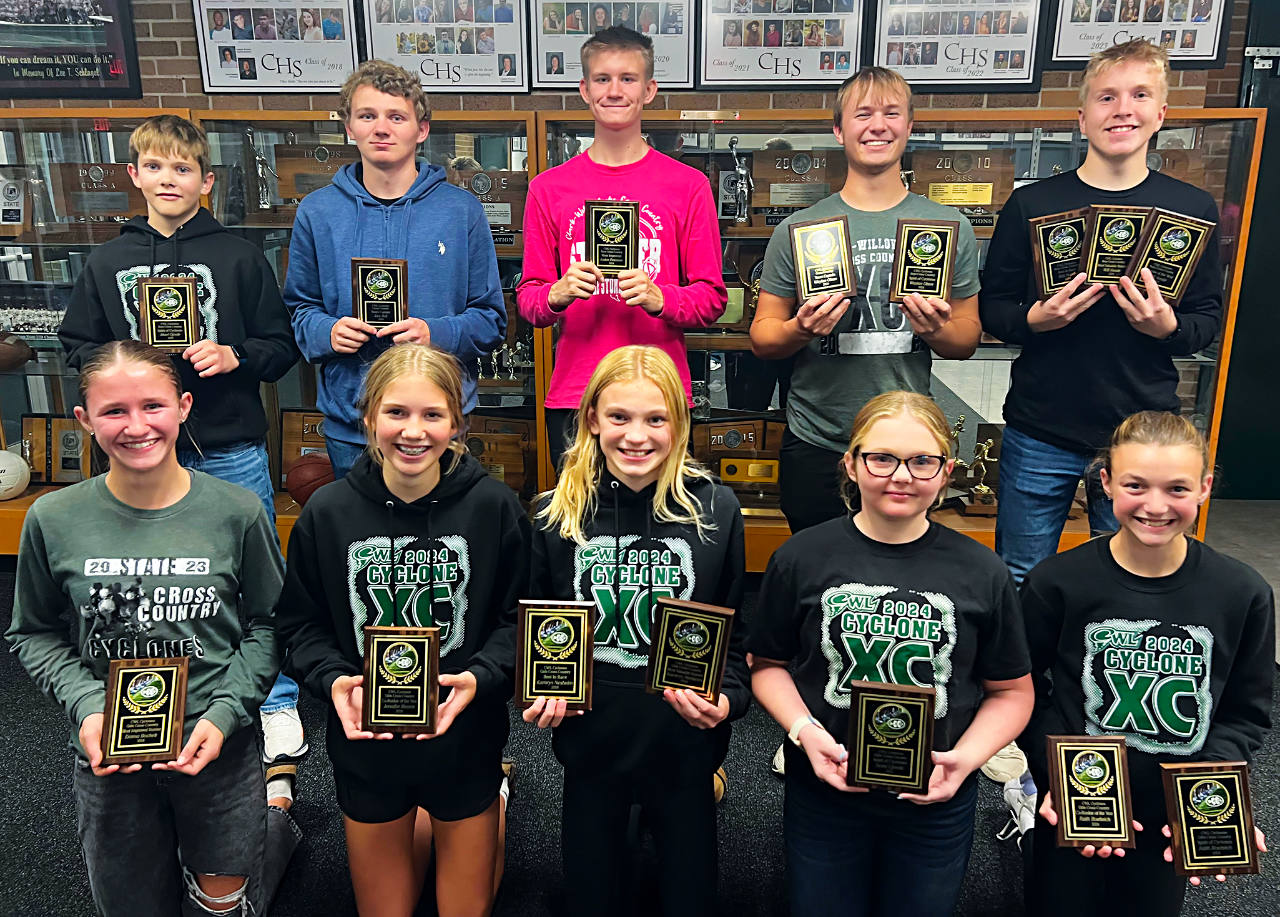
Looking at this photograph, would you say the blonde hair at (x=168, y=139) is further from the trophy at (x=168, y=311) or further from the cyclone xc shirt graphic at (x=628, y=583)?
the cyclone xc shirt graphic at (x=628, y=583)

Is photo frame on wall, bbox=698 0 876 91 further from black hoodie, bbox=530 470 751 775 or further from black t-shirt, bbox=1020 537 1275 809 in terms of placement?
black t-shirt, bbox=1020 537 1275 809

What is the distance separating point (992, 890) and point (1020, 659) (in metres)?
0.91

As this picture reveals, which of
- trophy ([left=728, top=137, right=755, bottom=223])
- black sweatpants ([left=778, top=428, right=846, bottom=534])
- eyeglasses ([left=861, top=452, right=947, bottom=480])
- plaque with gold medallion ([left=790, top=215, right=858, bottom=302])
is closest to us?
eyeglasses ([left=861, top=452, right=947, bottom=480])

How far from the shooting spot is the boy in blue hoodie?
2.54m

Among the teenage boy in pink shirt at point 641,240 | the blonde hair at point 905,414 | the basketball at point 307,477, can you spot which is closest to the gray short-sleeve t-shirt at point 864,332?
the teenage boy in pink shirt at point 641,240

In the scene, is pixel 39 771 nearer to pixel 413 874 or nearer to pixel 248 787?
pixel 248 787

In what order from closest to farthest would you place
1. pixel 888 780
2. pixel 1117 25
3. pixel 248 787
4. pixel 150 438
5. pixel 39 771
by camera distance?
pixel 888 780 < pixel 150 438 < pixel 248 787 < pixel 39 771 < pixel 1117 25

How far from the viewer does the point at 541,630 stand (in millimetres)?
1780

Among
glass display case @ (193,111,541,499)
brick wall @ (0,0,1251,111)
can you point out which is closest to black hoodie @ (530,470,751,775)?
glass display case @ (193,111,541,499)

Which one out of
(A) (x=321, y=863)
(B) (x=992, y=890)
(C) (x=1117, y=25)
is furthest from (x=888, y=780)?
(C) (x=1117, y=25)

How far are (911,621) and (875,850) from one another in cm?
51

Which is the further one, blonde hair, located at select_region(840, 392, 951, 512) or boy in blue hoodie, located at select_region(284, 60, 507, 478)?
boy in blue hoodie, located at select_region(284, 60, 507, 478)

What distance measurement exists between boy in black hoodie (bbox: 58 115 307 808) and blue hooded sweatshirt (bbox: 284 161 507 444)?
0.13 meters

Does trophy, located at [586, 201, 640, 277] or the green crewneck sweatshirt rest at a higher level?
trophy, located at [586, 201, 640, 277]
